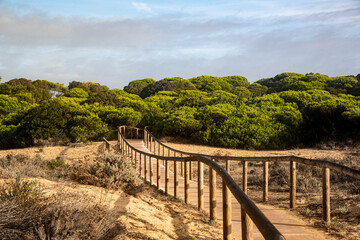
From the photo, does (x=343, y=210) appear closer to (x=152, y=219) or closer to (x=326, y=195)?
(x=326, y=195)

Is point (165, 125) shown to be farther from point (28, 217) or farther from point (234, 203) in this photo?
point (28, 217)

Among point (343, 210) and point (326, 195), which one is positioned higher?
point (326, 195)

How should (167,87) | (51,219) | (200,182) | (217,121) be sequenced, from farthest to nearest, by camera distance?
(167,87), (217,121), (200,182), (51,219)

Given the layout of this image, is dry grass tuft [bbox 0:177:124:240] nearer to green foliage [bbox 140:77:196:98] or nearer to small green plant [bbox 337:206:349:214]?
small green plant [bbox 337:206:349:214]

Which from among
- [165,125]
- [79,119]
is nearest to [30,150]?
[79,119]

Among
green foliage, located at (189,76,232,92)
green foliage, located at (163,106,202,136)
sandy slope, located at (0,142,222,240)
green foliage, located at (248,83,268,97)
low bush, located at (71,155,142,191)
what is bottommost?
sandy slope, located at (0,142,222,240)

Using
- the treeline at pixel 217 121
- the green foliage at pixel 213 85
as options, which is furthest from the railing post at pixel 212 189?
the green foliage at pixel 213 85

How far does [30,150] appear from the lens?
19766mm

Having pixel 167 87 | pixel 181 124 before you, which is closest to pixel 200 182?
pixel 181 124

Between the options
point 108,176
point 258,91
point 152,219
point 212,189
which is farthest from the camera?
point 258,91

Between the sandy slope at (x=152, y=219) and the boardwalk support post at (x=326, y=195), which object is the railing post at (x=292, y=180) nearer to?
the boardwalk support post at (x=326, y=195)

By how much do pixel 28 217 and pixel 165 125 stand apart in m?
19.6

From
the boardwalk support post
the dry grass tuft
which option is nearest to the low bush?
the dry grass tuft

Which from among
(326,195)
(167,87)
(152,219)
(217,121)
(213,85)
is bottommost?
(152,219)
